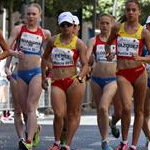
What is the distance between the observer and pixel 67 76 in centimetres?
1122

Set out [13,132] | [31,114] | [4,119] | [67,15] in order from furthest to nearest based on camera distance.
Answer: [4,119] → [13,132] → [31,114] → [67,15]

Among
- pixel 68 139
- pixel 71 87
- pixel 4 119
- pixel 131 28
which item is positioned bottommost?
pixel 4 119

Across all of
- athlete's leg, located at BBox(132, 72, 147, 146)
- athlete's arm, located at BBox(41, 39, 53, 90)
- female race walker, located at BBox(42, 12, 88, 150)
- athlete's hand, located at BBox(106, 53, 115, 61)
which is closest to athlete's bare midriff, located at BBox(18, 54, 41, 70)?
athlete's arm, located at BBox(41, 39, 53, 90)

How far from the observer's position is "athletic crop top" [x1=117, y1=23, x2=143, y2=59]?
11.2m

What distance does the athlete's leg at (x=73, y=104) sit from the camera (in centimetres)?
1118

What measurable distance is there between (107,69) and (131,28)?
1379mm

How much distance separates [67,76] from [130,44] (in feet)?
3.21

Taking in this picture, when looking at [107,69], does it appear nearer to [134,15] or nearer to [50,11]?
[134,15]

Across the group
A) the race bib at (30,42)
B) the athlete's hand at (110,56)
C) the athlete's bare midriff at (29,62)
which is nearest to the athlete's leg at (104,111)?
the athlete's hand at (110,56)

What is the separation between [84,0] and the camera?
102ft

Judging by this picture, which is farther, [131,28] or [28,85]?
[28,85]

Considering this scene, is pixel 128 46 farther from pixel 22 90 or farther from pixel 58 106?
pixel 22 90

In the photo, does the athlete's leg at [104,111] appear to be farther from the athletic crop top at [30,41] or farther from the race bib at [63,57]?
the athletic crop top at [30,41]

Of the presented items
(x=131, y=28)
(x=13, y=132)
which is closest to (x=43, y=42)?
(x=131, y=28)
